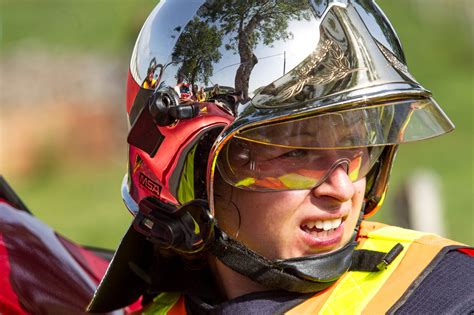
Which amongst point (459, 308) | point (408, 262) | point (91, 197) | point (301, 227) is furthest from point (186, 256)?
point (91, 197)

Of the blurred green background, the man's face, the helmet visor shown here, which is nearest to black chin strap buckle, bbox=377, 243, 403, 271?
the man's face

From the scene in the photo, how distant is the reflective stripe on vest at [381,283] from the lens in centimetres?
255

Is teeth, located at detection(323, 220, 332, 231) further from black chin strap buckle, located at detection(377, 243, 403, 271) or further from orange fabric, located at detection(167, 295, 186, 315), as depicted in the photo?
orange fabric, located at detection(167, 295, 186, 315)

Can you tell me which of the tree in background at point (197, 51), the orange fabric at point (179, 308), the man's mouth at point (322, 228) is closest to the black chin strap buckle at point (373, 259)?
the man's mouth at point (322, 228)

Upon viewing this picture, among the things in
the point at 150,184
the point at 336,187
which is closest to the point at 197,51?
the point at 150,184

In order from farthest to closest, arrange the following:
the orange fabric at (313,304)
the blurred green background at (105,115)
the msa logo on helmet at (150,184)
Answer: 1. the blurred green background at (105,115)
2. the msa logo on helmet at (150,184)
3. the orange fabric at (313,304)

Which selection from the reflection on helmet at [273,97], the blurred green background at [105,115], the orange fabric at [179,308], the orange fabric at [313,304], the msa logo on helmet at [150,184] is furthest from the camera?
the blurred green background at [105,115]

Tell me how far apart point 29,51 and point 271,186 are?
12.5m

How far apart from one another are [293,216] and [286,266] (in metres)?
0.14

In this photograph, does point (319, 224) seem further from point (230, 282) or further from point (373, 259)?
point (230, 282)

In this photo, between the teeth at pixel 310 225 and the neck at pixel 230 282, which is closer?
the teeth at pixel 310 225

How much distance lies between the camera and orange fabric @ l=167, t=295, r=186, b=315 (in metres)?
2.96

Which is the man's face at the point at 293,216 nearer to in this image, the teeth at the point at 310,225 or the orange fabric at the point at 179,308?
the teeth at the point at 310,225

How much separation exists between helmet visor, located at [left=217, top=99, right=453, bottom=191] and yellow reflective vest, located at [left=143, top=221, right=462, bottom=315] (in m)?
0.24
